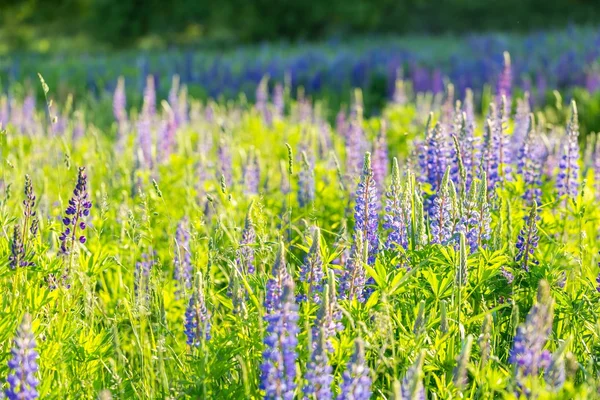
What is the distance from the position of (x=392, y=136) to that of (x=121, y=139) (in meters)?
2.15

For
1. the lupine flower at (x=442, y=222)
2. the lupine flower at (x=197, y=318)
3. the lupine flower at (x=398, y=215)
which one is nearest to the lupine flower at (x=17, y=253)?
the lupine flower at (x=197, y=318)

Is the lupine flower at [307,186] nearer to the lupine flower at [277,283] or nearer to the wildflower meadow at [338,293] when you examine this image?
the wildflower meadow at [338,293]

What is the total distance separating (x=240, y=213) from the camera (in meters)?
4.20

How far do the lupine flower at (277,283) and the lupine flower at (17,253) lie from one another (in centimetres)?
82

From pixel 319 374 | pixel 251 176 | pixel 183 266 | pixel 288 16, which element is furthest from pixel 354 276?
pixel 288 16

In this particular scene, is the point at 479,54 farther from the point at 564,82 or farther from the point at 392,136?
the point at 392,136

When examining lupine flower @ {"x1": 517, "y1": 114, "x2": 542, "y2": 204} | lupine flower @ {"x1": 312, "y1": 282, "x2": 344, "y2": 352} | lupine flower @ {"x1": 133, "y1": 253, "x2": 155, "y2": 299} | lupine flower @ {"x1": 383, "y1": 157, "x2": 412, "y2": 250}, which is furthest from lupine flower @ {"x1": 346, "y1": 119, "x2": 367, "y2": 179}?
lupine flower @ {"x1": 312, "y1": 282, "x2": 344, "y2": 352}

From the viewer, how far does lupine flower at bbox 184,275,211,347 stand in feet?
7.44

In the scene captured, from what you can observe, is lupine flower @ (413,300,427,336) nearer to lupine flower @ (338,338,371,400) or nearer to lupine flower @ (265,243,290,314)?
lupine flower @ (338,338,371,400)

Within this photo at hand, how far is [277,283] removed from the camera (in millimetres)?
2145

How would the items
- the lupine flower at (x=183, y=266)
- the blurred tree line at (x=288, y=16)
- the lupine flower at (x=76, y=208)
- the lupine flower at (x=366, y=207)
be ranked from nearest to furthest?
the lupine flower at (x=76, y=208) < the lupine flower at (x=366, y=207) < the lupine flower at (x=183, y=266) < the blurred tree line at (x=288, y=16)

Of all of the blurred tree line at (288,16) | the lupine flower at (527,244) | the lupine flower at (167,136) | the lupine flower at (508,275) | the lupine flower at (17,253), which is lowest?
the blurred tree line at (288,16)

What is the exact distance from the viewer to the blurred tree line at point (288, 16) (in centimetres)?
2412

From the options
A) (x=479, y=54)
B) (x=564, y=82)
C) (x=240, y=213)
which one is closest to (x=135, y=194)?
(x=240, y=213)
